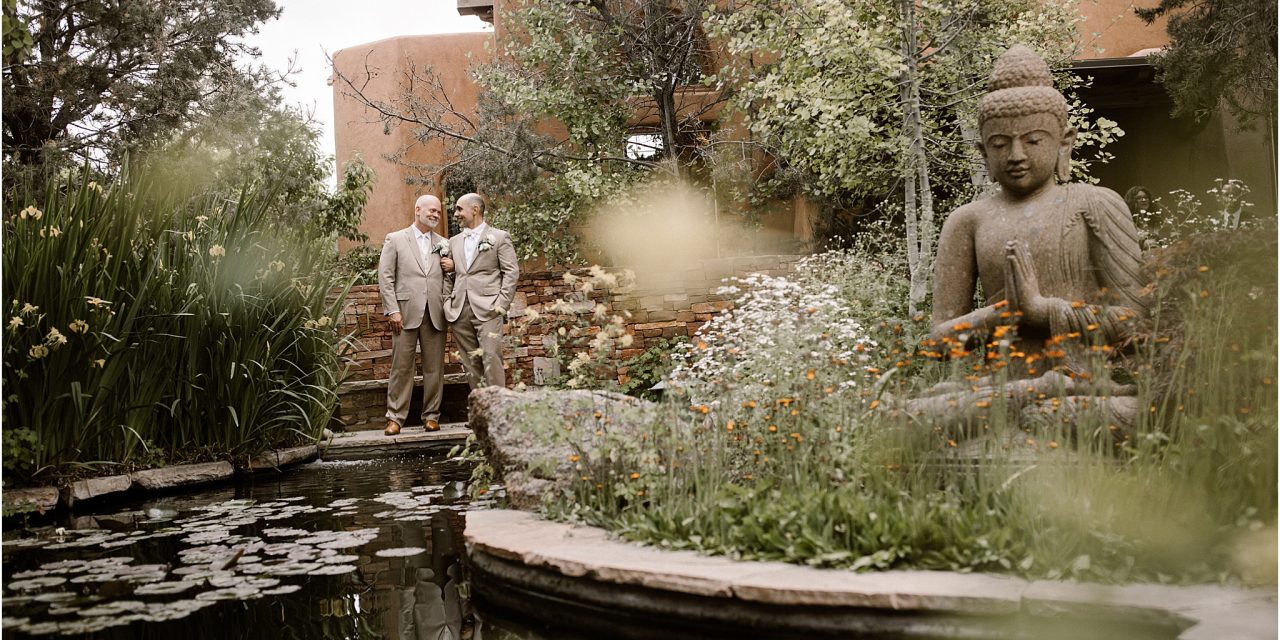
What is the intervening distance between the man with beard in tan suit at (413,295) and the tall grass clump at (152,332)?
0.73m

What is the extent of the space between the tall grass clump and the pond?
1.63 feet

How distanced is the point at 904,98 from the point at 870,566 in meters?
6.06

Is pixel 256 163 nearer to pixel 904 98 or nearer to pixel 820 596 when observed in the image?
pixel 904 98

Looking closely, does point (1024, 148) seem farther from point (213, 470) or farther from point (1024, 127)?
point (213, 470)

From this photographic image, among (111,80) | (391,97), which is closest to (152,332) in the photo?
(111,80)

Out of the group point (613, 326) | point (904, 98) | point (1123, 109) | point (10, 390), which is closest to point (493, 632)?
point (613, 326)

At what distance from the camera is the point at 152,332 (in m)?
5.89

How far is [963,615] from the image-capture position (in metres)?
2.68

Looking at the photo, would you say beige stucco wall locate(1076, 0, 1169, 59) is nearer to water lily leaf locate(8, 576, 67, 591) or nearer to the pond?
the pond

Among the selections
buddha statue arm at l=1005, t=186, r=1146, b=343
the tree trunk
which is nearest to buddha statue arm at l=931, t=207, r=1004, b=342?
buddha statue arm at l=1005, t=186, r=1146, b=343

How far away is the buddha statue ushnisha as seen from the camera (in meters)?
4.21

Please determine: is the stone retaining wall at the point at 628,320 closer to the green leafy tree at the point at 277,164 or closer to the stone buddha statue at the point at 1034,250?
the green leafy tree at the point at 277,164

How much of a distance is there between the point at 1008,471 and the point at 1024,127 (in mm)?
1735

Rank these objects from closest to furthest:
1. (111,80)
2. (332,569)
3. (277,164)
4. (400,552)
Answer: (332,569) < (400,552) < (111,80) < (277,164)
